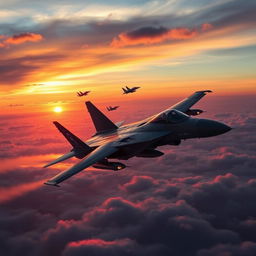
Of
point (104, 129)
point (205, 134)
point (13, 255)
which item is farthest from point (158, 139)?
point (13, 255)

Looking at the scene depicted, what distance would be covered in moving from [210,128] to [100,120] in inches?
731

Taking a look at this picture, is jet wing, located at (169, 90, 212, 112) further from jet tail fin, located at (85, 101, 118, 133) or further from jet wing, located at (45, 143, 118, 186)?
jet wing, located at (45, 143, 118, 186)

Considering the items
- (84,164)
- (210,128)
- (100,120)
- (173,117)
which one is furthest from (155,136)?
(100,120)

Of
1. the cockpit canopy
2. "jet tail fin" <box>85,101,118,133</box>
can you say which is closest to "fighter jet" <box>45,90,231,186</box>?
the cockpit canopy

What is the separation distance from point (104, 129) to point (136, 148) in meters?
13.2

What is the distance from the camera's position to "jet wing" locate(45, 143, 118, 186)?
16483mm

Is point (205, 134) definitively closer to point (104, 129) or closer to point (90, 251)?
point (104, 129)

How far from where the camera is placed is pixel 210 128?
73.4 feet

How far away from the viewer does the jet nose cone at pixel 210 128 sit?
2202 cm

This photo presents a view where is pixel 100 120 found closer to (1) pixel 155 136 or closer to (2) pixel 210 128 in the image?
(1) pixel 155 136

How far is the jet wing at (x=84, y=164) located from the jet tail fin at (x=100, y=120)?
11418 mm

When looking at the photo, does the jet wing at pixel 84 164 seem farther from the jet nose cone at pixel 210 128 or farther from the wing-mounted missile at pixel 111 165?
the jet nose cone at pixel 210 128

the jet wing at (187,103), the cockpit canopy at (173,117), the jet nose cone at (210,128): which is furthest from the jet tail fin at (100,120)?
the jet nose cone at (210,128)

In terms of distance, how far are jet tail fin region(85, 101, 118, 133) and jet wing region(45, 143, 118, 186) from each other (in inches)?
450
